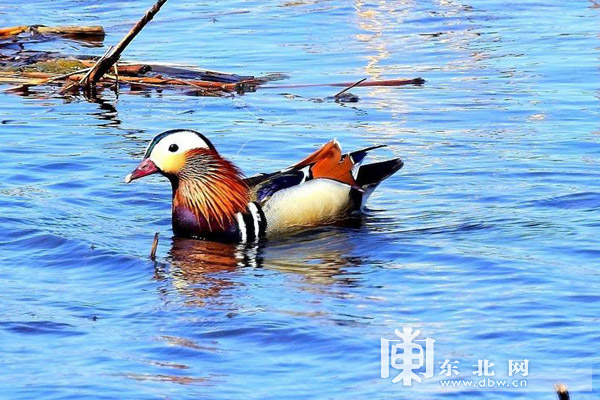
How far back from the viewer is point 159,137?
10312mm

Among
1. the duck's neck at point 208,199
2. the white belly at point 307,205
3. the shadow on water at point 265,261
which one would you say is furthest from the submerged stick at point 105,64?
the shadow on water at point 265,261

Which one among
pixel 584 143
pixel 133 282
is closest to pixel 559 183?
pixel 584 143

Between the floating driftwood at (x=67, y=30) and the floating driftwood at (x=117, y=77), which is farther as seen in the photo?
the floating driftwood at (x=67, y=30)

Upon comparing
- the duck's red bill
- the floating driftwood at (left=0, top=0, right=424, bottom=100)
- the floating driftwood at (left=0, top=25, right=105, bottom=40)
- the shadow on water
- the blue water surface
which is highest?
the floating driftwood at (left=0, top=25, right=105, bottom=40)

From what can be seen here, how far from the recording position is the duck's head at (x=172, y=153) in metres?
10.2

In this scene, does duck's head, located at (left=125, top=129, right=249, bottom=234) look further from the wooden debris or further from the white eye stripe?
the wooden debris

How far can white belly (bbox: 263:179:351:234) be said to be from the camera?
10.1m

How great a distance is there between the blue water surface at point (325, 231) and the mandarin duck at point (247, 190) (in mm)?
208

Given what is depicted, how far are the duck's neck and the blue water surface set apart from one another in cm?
21

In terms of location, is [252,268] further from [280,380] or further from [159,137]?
[280,380]

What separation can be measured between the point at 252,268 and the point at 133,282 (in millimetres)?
842

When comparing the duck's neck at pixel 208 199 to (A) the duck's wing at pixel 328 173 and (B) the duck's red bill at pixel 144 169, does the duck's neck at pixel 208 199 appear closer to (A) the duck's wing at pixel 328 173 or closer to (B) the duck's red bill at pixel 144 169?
(A) the duck's wing at pixel 328 173

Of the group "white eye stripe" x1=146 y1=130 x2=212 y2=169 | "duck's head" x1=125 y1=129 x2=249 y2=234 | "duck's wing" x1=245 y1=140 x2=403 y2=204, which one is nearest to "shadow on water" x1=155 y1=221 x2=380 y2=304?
"duck's head" x1=125 y1=129 x2=249 y2=234

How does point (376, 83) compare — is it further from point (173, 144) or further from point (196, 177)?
point (173, 144)
